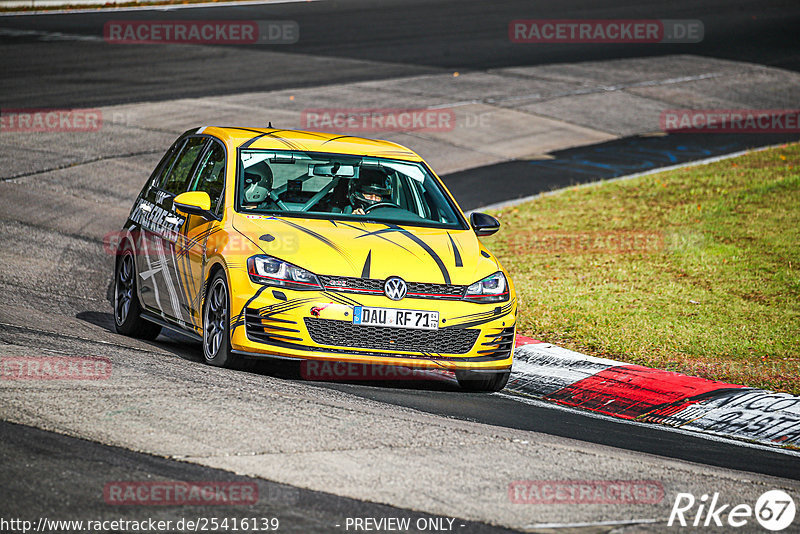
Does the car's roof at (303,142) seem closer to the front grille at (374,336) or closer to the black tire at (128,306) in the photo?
the black tire at (128,306)

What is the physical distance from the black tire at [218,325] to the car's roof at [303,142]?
4.71 ft

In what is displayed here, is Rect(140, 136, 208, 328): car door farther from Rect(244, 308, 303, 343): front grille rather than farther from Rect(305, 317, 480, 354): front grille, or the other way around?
Rect(305, 317, 480, 354): front grille

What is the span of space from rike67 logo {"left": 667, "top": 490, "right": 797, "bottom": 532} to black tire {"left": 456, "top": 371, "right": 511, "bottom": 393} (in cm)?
280

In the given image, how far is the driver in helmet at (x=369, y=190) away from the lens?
9.09 m

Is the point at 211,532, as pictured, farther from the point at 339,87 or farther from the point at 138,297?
the point at 339,87

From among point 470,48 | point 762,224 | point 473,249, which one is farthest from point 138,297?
point 470,48

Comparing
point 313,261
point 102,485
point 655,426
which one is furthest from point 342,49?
point 102,485

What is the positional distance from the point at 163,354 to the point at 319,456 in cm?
299

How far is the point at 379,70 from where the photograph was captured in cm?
2688

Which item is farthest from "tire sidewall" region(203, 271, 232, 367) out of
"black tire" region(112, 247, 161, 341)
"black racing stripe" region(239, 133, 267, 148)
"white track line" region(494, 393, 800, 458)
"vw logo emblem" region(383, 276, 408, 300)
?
"white track line" region(494, 393, 800, 458)

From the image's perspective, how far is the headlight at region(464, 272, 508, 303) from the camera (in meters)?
8.14

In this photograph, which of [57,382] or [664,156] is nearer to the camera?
[57,382]

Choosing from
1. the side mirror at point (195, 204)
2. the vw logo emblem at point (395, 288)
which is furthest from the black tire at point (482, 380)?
the side mirror at point (195, 204)

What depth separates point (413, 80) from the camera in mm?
25688
